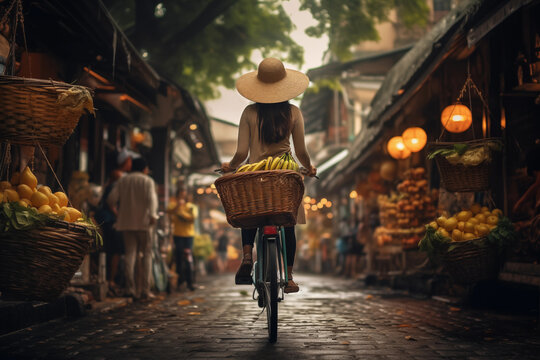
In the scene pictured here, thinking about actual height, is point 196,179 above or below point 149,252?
above

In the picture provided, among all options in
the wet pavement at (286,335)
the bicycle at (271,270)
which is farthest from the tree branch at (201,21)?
the bicycle at (271,270)

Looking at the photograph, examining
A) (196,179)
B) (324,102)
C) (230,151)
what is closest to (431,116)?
(196,179)

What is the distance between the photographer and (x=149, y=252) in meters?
10.4

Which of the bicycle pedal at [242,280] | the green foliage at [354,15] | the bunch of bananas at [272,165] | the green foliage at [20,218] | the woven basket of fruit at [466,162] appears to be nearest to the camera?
the green foliage at [20,218]

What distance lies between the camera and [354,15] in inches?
654

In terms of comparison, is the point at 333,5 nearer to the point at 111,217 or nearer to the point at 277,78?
the point at 111,217

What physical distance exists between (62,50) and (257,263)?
437 cm

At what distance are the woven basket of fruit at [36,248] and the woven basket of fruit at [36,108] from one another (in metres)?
0.50

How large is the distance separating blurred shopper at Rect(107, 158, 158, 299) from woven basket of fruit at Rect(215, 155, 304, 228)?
16.1 feet

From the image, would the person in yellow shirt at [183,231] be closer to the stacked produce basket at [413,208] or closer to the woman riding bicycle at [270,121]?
the stacked produce basket at [413,208]

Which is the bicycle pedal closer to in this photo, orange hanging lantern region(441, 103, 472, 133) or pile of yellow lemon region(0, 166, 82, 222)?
pile of yellow lemon region(0, 166, 82, 222)

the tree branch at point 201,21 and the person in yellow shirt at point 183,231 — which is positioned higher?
the tree branch at point 201,21

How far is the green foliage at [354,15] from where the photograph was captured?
643 inches

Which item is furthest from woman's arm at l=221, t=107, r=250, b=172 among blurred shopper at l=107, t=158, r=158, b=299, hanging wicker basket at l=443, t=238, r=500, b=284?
blurred shopper at l=107, t=158, r=158, b=299
